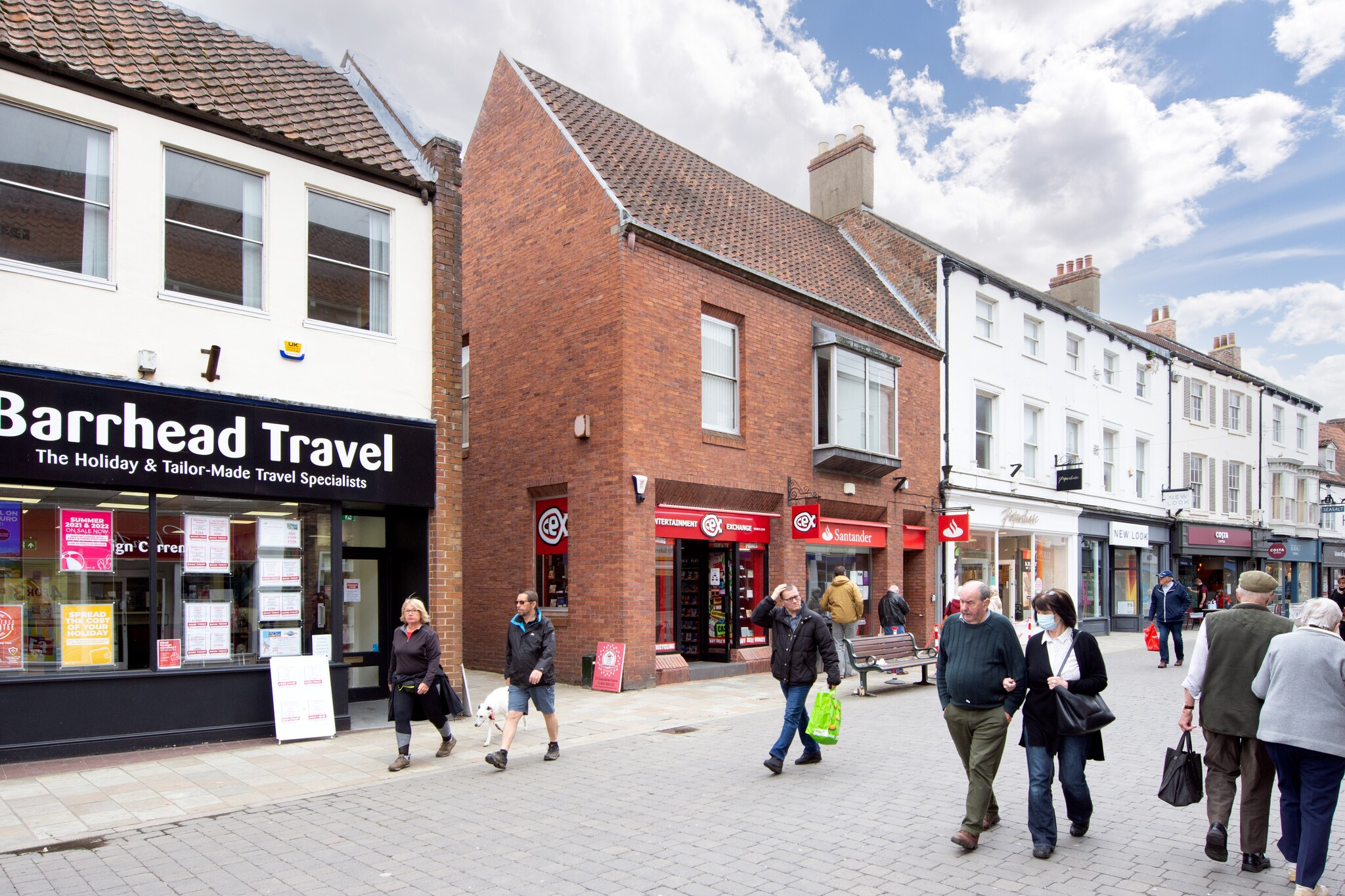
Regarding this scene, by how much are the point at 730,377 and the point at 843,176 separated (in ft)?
33.7

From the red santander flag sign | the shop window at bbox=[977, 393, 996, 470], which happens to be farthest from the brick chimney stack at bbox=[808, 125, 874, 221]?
the red santander flag sign

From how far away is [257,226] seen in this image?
34.0ft

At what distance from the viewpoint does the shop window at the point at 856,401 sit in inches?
682

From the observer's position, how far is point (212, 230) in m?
9.95

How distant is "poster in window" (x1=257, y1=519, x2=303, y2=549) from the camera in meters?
10.2

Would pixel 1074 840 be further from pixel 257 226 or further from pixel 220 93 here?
pixel 220 93

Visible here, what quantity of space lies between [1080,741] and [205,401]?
8701mm

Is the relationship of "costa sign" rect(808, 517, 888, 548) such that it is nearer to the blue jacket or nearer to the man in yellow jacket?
the man in yellow jacket

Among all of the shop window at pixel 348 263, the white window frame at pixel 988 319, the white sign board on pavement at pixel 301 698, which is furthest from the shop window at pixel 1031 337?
the white sign board on pavement at pixel 301 698

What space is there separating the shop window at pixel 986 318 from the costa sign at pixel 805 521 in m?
8.84

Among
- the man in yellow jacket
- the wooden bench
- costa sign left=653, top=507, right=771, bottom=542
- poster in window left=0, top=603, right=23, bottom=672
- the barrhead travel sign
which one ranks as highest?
the barrhead travel sign

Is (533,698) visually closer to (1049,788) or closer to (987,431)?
(1049,788)

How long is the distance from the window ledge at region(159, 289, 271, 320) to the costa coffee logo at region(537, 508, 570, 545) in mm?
6263

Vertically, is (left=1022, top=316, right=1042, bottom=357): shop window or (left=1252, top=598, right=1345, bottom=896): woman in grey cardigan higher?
(left=1022, top=316, right=1042, bottom=357): shop window
